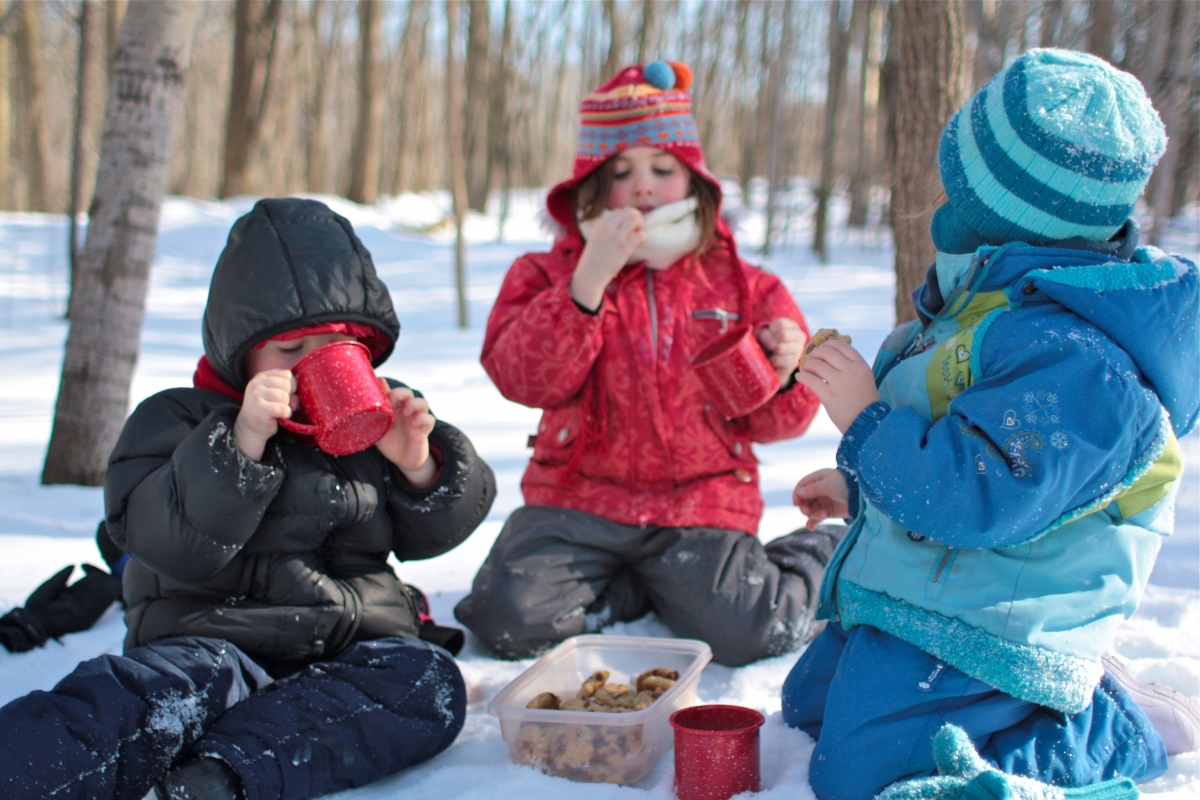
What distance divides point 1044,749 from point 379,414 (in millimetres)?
1209

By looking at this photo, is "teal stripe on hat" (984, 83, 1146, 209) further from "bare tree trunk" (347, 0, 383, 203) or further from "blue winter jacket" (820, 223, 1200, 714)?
"bare tree trunk" (347, 0, 383, 203)

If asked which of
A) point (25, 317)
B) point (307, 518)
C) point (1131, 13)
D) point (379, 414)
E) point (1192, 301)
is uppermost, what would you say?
point (1131, 13)

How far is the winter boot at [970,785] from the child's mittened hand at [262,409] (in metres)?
1.17

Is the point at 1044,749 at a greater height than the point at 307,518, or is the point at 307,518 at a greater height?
the point at 307,518

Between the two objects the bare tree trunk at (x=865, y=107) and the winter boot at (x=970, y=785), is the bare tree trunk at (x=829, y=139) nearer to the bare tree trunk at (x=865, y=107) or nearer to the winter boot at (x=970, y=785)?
the bare tree trunk at (x=865, y=107)

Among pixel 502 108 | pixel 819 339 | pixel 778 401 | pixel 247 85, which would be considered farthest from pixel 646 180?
pixel 502 108

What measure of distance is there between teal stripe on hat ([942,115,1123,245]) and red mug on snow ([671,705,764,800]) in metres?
0.87

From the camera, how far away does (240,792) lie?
1.52 metres

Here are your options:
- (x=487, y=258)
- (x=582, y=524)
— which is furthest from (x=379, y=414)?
(x=487, y=258)

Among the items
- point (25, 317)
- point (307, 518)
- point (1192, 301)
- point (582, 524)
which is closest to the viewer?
point (1192, 301)

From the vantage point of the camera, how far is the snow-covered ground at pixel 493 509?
172 cm

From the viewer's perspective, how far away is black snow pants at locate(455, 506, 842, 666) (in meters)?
2.23

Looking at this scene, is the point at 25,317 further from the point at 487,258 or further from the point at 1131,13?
the point at 1131,13

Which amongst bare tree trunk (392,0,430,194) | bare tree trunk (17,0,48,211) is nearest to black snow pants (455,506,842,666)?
bare tree trunk (17,0,48,211)
